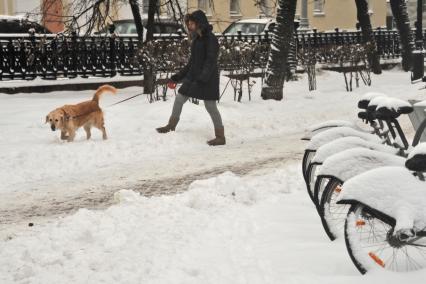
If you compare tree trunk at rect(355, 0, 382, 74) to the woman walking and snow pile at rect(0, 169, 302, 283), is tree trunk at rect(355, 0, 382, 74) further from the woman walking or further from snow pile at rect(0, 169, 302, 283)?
snow pile at rect(0, 169, 302, 283)

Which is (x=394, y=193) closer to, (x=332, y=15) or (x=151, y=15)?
(x=151, y=15)

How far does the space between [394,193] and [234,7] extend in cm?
3679

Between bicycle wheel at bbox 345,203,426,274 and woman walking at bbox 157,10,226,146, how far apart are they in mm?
6197

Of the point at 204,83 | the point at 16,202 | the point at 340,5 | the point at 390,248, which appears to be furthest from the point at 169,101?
the point at 340,5

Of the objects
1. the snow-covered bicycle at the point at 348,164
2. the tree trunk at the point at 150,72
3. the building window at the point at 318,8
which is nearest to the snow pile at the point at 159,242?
the snow-covered bicycle at the point at 348,164

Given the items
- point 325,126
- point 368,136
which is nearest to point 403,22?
point 325,126

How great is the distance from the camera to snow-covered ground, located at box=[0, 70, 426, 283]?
4.56 metres

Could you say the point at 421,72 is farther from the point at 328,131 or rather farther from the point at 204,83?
the point at 328,131

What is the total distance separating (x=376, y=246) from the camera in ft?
13.7

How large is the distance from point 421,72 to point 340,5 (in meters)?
23.7

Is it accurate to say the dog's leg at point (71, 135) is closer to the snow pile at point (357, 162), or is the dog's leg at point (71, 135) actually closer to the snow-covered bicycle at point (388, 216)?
the snow pile at point (357, 162)

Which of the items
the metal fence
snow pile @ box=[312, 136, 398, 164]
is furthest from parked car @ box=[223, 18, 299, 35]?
snow pile @ box=[312, 136, 398, 164]

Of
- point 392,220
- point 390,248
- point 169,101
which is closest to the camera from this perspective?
point 392,220

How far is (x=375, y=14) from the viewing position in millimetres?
46000
